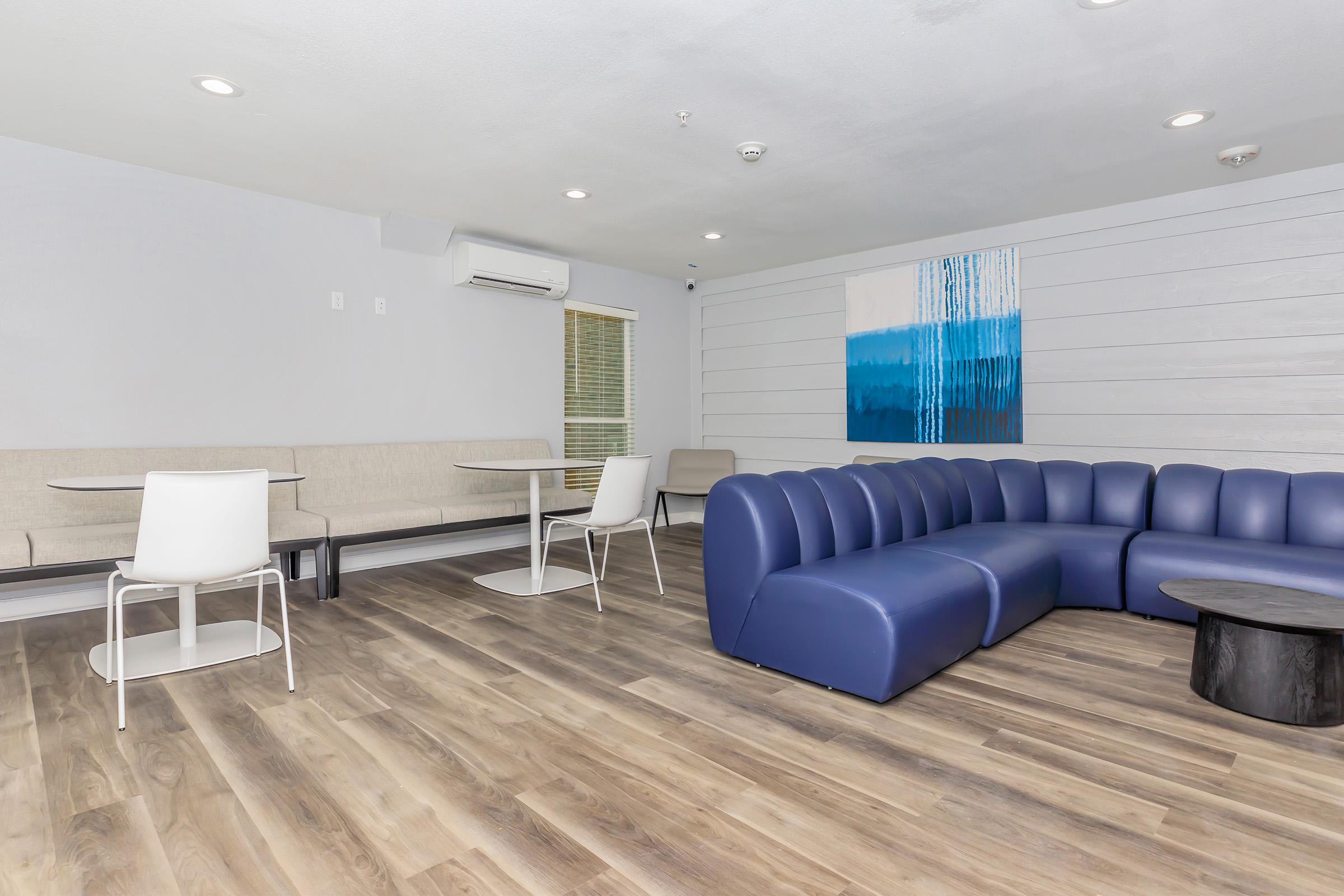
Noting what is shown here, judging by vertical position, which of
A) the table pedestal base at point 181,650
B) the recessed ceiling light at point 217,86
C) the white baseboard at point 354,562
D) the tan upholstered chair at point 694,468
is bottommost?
the table pedestal base at point 181,650

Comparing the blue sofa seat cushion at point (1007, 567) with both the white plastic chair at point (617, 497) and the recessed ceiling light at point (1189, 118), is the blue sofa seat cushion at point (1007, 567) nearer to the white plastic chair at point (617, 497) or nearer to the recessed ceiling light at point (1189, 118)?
the white plastic chair at point (617, 497)

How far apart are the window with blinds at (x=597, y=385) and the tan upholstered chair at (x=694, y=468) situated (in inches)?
18.8

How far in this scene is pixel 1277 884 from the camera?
156 cm

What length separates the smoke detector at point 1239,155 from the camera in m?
3.74

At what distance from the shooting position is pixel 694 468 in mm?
6961

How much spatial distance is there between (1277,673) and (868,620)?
1.40 metres

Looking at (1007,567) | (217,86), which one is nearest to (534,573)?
(1007,567)

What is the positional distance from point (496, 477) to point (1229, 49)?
4.97 meters

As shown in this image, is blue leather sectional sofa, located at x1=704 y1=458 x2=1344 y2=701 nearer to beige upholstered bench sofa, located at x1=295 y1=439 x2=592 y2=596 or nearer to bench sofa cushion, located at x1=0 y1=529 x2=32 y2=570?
beige upholstered bench sofa, located at x1=295 y1=439 x2=592 y2=596

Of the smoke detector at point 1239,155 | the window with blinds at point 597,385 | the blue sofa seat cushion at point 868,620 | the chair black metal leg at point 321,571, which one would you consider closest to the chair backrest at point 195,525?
the chair black metal leg at point 321,571

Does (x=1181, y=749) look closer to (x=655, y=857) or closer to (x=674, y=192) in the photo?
(x=655, y=857)

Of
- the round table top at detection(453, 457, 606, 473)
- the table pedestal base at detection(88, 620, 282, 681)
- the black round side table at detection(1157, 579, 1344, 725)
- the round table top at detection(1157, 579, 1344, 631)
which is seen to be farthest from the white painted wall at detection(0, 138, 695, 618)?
the black round side table at detection(1157, 579, 1344, 725)

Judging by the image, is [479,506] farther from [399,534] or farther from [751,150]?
[751,150]

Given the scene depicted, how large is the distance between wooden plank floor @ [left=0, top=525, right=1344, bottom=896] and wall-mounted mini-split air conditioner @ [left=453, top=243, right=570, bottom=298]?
10.3ft
